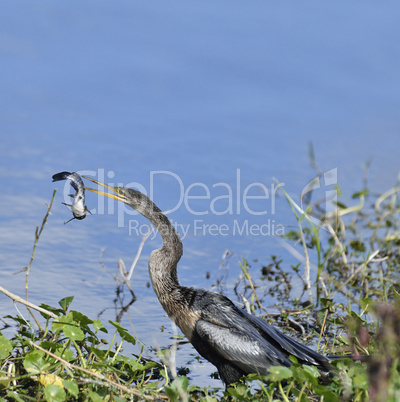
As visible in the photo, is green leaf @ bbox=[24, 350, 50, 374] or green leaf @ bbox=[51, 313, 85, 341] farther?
green leaf @ bbox=[51, 313, 85, 341]

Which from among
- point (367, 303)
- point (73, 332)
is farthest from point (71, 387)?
point (367, 303)

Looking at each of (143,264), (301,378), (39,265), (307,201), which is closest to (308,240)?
(307,201)

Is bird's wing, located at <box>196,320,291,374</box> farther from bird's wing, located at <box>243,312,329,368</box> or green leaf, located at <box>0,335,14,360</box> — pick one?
green leaf, located at <box>0,335,14,360</box>

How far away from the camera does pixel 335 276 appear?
270 inches

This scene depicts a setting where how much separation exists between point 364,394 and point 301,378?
1.09 feet

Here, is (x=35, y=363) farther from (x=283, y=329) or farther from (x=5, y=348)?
(x=283, y=329)

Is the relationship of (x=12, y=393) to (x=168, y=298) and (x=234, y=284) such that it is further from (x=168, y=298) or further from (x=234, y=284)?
(x=234, y=284)

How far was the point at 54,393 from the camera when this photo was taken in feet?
11.6

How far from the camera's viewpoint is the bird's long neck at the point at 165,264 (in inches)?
198

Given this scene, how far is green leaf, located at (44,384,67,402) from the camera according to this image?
3.52 metres

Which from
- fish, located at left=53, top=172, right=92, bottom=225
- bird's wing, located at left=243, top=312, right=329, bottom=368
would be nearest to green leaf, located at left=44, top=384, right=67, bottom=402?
bird's wing, located at left=243, top=312, right=329, bottom=368

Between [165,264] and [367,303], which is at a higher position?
[165,264]

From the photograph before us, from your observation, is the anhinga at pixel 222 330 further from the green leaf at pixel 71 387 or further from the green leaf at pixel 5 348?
the green leaf at pixel 5 348

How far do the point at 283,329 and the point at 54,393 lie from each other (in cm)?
256
